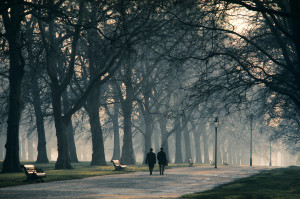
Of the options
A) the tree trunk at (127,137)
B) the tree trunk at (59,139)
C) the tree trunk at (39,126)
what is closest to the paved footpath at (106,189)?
the tree trunk at (59,139)

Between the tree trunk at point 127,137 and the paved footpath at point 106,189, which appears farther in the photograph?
the tree trunk at point 127,137

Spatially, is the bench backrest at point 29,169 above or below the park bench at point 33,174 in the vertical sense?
above

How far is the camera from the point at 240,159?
310 feet

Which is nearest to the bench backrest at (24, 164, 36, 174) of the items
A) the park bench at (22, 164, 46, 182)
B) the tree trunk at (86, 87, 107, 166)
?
the park bench at (22, 164, 46, 182)

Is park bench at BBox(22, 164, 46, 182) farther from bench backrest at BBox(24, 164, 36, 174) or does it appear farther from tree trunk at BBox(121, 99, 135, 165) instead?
tree trunk at BBox(121, 99, 135, 165)

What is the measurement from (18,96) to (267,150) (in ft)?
218

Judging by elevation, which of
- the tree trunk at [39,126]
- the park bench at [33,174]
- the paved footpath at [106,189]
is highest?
the tree trunk at [39,126]

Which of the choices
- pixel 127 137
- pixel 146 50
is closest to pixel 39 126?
pixel 127 137

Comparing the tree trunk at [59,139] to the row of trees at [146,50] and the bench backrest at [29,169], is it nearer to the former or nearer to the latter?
the row of trees at [146,50]

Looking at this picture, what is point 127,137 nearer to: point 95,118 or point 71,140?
point 71,140

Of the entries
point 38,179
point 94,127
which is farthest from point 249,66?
point 94,127

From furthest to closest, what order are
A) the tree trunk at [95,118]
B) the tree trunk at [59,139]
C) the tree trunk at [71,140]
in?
the tree trunk at [71,140] → the tree trunk at [95,118] → the tree trunk at [59,139]

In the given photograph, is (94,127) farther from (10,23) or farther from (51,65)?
(10,23)

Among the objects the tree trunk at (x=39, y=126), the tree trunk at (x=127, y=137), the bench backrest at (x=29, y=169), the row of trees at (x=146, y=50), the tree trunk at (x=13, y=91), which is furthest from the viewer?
the tree trunk at (x=127, y=137)
